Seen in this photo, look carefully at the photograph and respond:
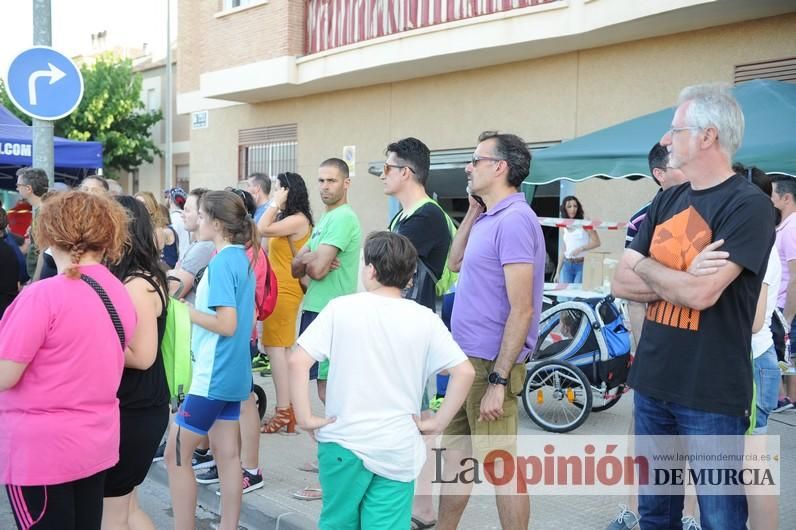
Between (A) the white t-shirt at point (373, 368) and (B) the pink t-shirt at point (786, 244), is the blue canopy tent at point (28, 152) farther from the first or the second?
(B) the pink t-shirt at point (786, 244)

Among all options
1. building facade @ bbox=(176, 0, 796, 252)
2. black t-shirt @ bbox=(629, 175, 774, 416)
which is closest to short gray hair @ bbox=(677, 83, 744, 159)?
black t-shirt @ bbox=(629, 175, 774, 416)

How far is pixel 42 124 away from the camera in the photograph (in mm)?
7754

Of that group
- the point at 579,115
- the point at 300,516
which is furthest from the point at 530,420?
the point at 579,115

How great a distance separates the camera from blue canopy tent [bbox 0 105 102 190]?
9383mm

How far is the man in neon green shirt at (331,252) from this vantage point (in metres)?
4.99

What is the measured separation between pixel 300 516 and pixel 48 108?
16.0ft

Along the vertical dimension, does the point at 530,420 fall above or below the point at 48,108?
below

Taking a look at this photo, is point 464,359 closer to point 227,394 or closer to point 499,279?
point 499,279

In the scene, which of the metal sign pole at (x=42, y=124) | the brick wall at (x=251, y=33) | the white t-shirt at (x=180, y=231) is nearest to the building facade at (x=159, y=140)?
the brick wall at (x=251, y=33)

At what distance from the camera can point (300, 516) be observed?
4.45 m

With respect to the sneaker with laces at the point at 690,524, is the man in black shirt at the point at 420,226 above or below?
above

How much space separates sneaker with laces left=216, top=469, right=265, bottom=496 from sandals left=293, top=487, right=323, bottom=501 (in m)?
0.27

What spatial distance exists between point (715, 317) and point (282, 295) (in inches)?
155

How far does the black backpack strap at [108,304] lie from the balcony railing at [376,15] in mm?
9273
